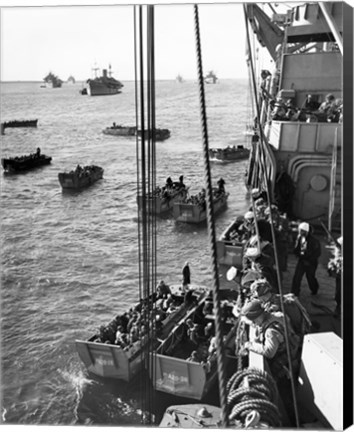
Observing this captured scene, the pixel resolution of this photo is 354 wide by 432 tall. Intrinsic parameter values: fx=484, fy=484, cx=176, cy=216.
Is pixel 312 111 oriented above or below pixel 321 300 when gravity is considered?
above

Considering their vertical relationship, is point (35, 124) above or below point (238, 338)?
above

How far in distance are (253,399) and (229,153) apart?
912 inches

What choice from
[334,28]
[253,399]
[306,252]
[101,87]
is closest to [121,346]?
[306,252]

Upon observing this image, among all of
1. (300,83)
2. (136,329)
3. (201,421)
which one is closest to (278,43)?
(300,83)

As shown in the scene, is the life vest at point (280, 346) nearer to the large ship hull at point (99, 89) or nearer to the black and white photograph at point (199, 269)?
the black and white photograph at point (199, 269)

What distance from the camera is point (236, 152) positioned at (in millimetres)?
25844

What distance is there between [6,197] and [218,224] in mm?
9730

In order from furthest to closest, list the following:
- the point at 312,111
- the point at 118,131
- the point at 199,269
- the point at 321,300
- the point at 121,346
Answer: the point at 118,131
the point at 199,269
the point at 312,111
the point at 121,346
the point at 321,300

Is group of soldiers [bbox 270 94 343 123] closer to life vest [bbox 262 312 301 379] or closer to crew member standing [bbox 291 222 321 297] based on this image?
crew member standing [bbox 291 222 321 297]

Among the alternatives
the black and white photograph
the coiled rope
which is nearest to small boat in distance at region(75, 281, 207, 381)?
the black and white photograph

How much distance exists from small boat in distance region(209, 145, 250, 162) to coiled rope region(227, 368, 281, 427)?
2275 centimetres

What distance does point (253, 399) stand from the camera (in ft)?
10.0

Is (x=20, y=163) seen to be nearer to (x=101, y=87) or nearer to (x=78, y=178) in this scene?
(x=78, y=178)

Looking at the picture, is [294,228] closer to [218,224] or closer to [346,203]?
[346,203]
